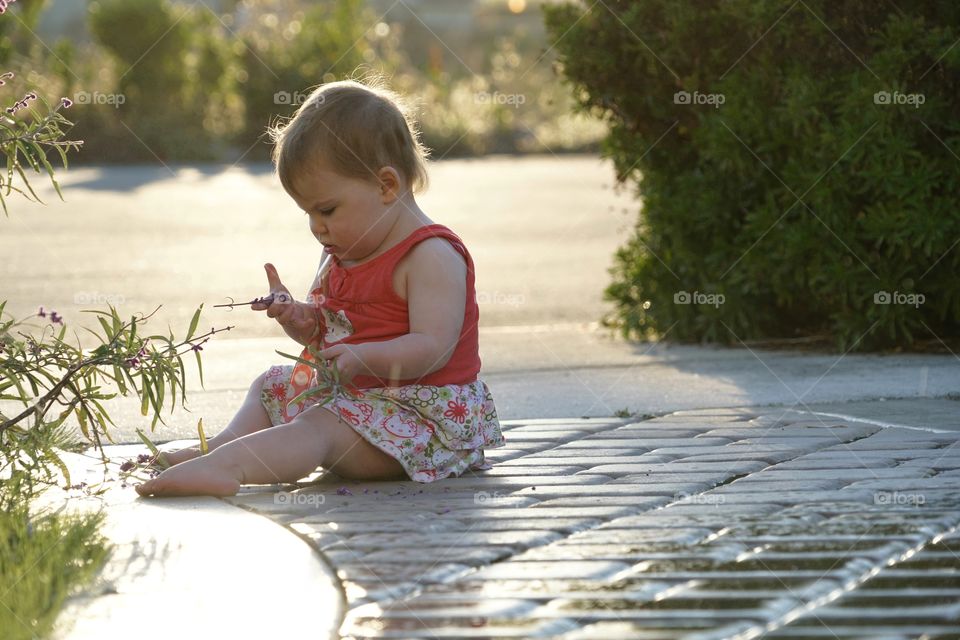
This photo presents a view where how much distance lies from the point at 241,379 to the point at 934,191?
302cm

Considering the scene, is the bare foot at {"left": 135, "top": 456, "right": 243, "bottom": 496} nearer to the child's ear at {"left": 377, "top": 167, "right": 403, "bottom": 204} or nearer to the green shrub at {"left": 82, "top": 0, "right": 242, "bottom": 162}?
the child's ear at {"left": 377, "top": 167, "right": 403, "bottom": 204}

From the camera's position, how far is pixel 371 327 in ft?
13.5

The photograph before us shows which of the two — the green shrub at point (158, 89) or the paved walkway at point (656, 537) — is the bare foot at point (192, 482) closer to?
the paved walkway at point (656, 537)

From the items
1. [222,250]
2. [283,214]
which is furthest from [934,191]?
[283,214]

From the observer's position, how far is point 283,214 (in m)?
14.4

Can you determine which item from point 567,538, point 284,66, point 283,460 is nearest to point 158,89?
point 284,66

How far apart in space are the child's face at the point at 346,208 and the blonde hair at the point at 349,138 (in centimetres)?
3

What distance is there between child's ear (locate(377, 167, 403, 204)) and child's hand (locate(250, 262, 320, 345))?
379mm

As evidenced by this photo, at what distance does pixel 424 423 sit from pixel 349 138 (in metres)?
0.84

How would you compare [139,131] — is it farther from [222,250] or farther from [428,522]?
[428,522]

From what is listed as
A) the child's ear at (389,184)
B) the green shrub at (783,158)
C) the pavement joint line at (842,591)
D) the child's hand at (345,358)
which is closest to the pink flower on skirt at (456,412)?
the child's hand at (345,358)

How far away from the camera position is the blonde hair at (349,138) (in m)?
3.95

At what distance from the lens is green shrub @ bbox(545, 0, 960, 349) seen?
5824 millimetres

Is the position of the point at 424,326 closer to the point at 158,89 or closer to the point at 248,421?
the point at 248,421
